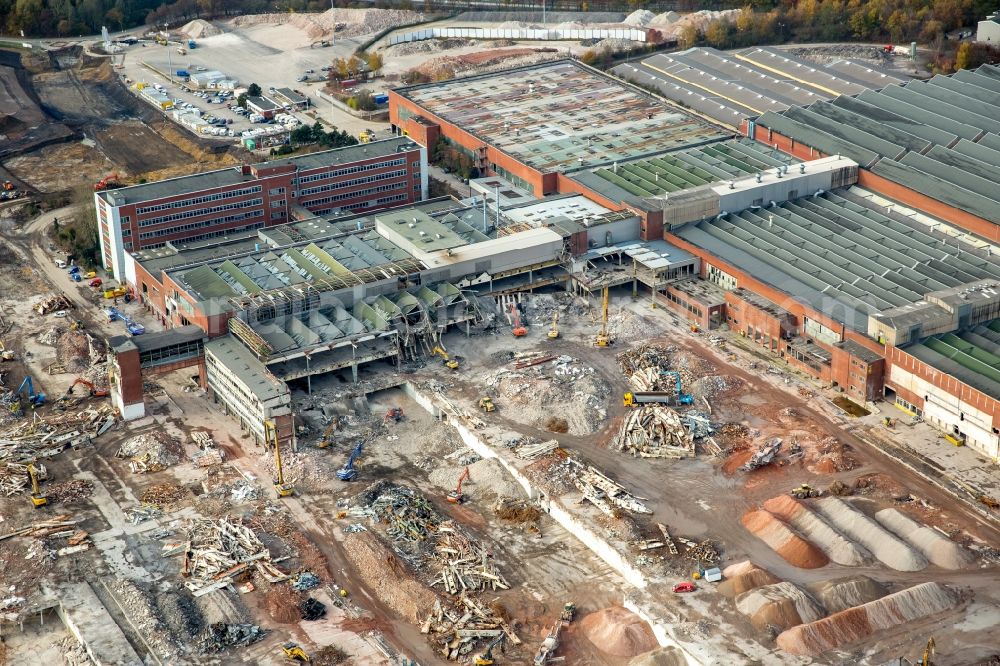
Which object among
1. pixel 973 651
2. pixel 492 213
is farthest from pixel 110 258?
pixel 973 651

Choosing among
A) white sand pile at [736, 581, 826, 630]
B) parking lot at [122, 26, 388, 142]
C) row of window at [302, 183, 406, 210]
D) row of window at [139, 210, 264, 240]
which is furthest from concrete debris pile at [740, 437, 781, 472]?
parking lot at [122, 26, 388, 142]

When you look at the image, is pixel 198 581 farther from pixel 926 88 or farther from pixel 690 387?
pixel 926 88

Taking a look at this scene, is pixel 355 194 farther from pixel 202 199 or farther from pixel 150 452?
pixel 150 452

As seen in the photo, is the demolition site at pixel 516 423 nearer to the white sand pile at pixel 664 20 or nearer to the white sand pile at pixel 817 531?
the white sand pile at pixel 817 531

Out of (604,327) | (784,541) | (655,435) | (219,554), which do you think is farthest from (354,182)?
(784,541)

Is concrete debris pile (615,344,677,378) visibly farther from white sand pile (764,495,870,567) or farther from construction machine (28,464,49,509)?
construction machine (28,464,49,509)

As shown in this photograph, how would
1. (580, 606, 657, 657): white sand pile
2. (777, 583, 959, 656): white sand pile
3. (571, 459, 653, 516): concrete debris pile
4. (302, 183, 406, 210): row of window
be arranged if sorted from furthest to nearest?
(302, 183, 406, 210): row of window < (571, 459, 653, 516): concrete debris pile < (580, 606, 657, 657): white sand pile < (777, 583, 959, 656): white sand pile
